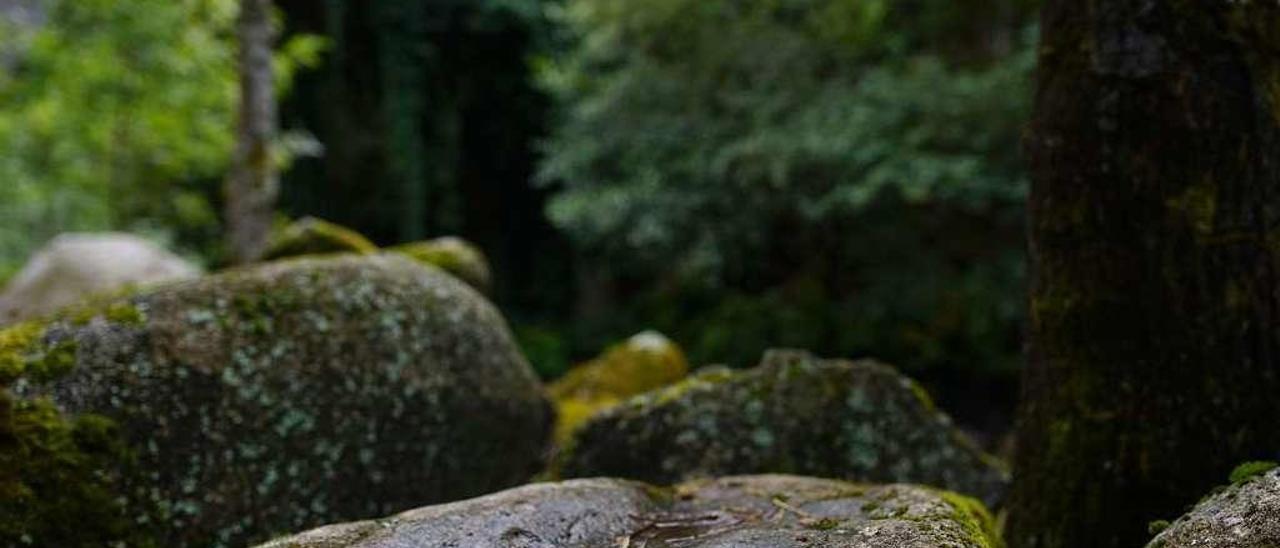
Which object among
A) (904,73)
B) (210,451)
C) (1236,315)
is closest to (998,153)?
(904,73)

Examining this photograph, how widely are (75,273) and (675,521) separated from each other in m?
6.73

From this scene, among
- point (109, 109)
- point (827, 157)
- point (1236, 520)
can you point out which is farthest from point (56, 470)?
point (109, 109)

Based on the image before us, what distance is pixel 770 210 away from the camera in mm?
11320

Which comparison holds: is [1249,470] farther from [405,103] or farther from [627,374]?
[405,103]

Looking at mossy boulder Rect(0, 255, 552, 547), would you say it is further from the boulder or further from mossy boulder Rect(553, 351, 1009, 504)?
the boulder

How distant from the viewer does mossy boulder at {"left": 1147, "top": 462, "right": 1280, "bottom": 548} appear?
71.5 inches

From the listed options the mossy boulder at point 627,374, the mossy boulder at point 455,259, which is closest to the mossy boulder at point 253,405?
the mossy boulder at point 455,259

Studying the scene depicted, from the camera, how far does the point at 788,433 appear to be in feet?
13.5

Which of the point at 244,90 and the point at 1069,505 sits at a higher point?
the point at 244,90

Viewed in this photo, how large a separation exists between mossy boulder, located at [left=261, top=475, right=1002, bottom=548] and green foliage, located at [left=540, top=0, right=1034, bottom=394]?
7263 mm

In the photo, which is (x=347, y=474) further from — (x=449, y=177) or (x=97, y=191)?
(x=449, y=177)

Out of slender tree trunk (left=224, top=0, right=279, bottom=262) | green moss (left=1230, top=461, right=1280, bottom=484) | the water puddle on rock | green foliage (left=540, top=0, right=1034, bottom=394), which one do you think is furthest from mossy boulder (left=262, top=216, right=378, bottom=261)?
green foliage (left=540, top=0, right=1034, bottom=394)

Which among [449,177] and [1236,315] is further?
[449,177]

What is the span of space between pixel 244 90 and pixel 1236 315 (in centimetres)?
663
